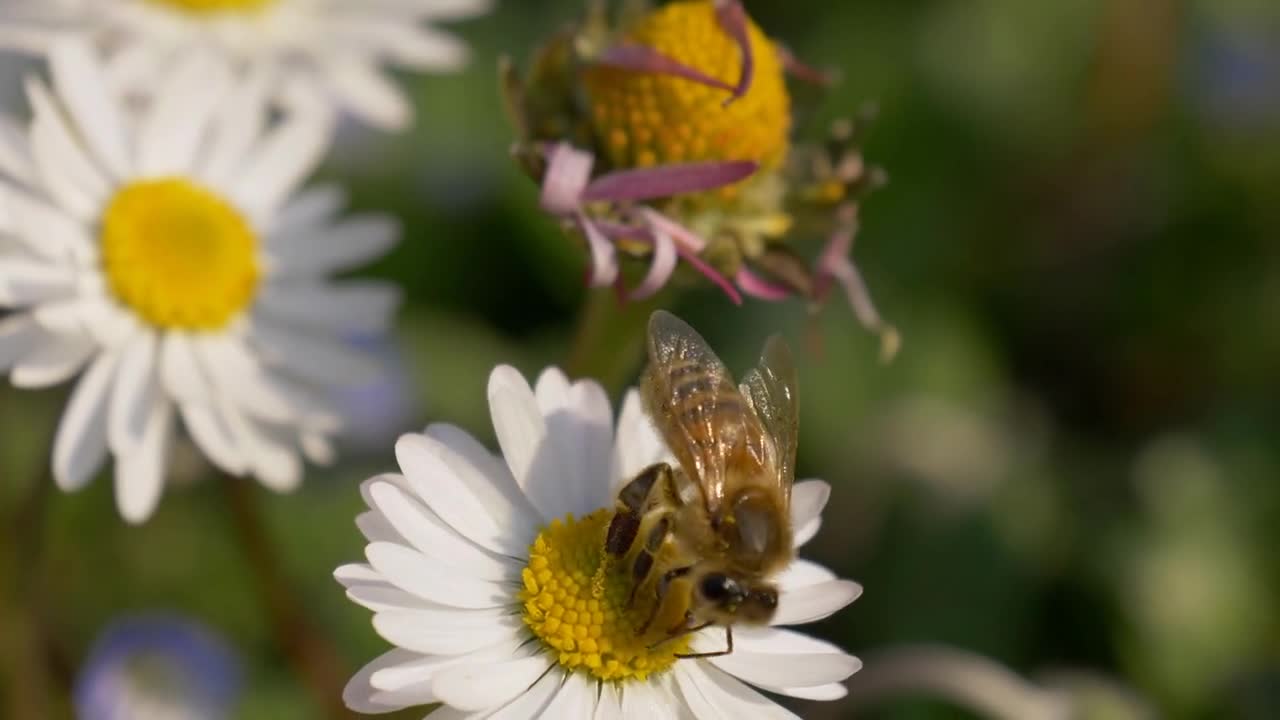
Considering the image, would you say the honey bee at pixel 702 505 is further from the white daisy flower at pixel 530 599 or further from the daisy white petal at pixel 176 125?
the daisy white petal at pixel 176 125

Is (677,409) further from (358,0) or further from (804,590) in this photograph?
(358,0)

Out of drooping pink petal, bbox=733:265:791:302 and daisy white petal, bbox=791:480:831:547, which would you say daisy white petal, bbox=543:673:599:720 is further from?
drooping pink petal, bbox=733:265:791:302

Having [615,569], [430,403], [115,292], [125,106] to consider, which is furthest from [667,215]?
[430,403]

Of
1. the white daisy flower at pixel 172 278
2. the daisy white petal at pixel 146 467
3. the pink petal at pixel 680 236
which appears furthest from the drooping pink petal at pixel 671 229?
the daisy white petal at pixel 146 467

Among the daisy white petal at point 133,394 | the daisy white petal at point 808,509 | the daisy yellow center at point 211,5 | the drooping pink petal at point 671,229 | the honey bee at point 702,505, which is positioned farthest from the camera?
the daisy yellow center at point 211,5

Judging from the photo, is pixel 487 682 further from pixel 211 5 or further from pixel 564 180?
pixel 211 5

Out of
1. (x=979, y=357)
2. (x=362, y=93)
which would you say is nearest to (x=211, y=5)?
(x=362, y=93)
